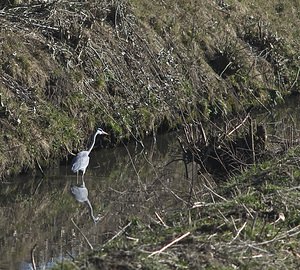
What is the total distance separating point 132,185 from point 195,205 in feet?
16.1

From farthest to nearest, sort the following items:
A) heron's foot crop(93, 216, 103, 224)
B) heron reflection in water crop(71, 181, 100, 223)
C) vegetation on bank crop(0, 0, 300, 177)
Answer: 1. vegetation on bank crop(0, 0, 300, 177)
2. heron reflection in water crop(71, 181, 100, 223)
3. heron's foot crop(93, 216, 103, 224)

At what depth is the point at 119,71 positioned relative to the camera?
18188mm

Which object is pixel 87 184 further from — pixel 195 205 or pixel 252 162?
pixel 195 205

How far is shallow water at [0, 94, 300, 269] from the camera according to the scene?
10031 millimetres

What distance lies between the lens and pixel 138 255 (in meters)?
6.74

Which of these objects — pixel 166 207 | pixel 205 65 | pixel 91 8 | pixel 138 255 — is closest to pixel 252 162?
pixel 166 207

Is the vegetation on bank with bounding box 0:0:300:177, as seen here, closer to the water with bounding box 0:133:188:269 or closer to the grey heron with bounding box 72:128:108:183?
the water with bounding box 0:133:188:269

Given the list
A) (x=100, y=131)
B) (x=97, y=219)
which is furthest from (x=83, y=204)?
(x=100, y=131)

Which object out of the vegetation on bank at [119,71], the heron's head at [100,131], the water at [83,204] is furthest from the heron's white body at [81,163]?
the heron's head at [100,131]

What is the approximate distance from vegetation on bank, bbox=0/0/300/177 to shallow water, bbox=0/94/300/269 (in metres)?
0.55

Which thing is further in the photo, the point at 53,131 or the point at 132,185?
the point at 53,131

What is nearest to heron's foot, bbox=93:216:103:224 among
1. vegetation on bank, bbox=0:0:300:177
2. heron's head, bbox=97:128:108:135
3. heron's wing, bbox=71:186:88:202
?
heron's wing, bbox=71:186:88:202

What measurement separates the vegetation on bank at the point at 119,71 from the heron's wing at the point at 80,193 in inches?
41.6

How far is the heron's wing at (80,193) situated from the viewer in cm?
1327
